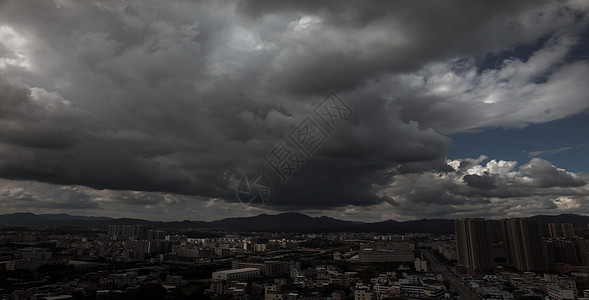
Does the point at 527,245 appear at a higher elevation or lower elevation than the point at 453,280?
higher

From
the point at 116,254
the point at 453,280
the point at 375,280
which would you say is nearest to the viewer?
the point at 375,280

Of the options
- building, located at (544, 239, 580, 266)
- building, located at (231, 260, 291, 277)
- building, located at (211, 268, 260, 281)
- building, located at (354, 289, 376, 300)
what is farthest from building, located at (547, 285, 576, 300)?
building, located at (211, 268, 260, 281)

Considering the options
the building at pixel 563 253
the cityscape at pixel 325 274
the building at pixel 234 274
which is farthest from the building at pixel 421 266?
the building at pixel 234 274

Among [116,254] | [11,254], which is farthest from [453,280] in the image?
[11,254]

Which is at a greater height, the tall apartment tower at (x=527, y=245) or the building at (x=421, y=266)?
the tall apartment tower at (x=527, y=245)

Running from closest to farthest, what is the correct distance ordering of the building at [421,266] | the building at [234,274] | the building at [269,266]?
Answer: 1. the building at [234,274]
2. the building at [269,266]
3. the building at [421,266]

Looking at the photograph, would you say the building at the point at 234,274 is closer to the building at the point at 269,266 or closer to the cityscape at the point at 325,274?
the cityscape at the point at 325,274

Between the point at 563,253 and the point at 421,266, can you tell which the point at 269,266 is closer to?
the point at 421,266

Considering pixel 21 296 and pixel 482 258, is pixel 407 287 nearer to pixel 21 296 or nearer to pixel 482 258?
pixel 482 258
